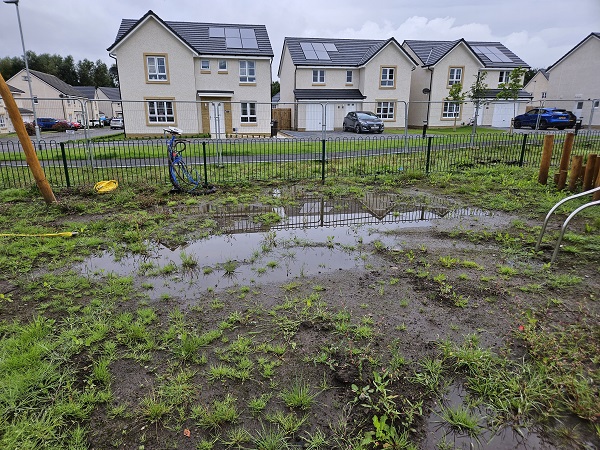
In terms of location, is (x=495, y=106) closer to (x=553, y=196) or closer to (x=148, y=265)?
(x=553, y=196)

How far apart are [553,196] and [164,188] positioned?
887 cm

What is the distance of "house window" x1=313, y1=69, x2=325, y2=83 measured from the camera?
3478cm

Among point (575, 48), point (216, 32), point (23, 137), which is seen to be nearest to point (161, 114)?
point (216, 32)

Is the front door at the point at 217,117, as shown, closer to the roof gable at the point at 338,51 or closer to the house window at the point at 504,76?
the roof gable at the point at 338,51

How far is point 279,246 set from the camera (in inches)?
234

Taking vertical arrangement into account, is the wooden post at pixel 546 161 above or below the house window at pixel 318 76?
below

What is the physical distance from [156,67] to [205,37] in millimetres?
5423

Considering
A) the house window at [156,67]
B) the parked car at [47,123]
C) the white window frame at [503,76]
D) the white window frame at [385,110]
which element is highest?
the white window frame at [503,76]

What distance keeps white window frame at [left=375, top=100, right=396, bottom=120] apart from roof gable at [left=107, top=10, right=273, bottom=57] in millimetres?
10884

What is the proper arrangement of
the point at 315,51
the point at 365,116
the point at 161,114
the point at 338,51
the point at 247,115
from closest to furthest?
the point at 161,114 → the point at 247,115 → the point at 365,116 → the point at 315,51 → the point at 338,51

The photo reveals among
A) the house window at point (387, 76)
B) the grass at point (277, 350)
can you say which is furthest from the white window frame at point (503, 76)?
the grass at point (277, 350)

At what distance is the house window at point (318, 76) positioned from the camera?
3478 centimetres

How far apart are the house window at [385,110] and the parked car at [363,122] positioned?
193 inches

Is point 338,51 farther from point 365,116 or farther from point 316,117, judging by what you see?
point 365,116
